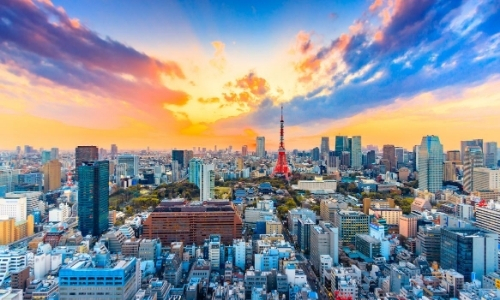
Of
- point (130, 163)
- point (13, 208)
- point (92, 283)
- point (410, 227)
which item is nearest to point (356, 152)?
point (130, 163)

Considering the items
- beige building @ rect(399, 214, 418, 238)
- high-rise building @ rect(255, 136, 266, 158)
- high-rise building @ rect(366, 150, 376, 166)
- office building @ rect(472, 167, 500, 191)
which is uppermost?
high-rise building @ rect(255, 136, 266, 158)

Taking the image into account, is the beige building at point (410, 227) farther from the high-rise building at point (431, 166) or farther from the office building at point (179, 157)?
the office building at point (179, 157)

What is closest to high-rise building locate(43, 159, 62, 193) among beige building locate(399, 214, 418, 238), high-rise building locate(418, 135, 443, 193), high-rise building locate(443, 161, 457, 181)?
beige building locate(399, 214, 418, 238)

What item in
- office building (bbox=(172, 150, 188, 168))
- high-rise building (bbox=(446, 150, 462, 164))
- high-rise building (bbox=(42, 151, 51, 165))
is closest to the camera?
high-rise building (bbox=(42, 151, 51, 165))

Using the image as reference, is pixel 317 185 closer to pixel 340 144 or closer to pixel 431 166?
pixel 431 166

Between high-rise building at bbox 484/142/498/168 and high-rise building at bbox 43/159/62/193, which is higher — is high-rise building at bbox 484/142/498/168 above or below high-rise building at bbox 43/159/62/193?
above

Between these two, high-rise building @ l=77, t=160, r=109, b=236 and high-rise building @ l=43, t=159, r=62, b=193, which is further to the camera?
high-rise building @ l=43, t=159, r=62, b=193

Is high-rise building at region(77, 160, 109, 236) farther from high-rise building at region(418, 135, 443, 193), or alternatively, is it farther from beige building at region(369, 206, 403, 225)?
high-rise building at region(418, 135, 443, 193)
